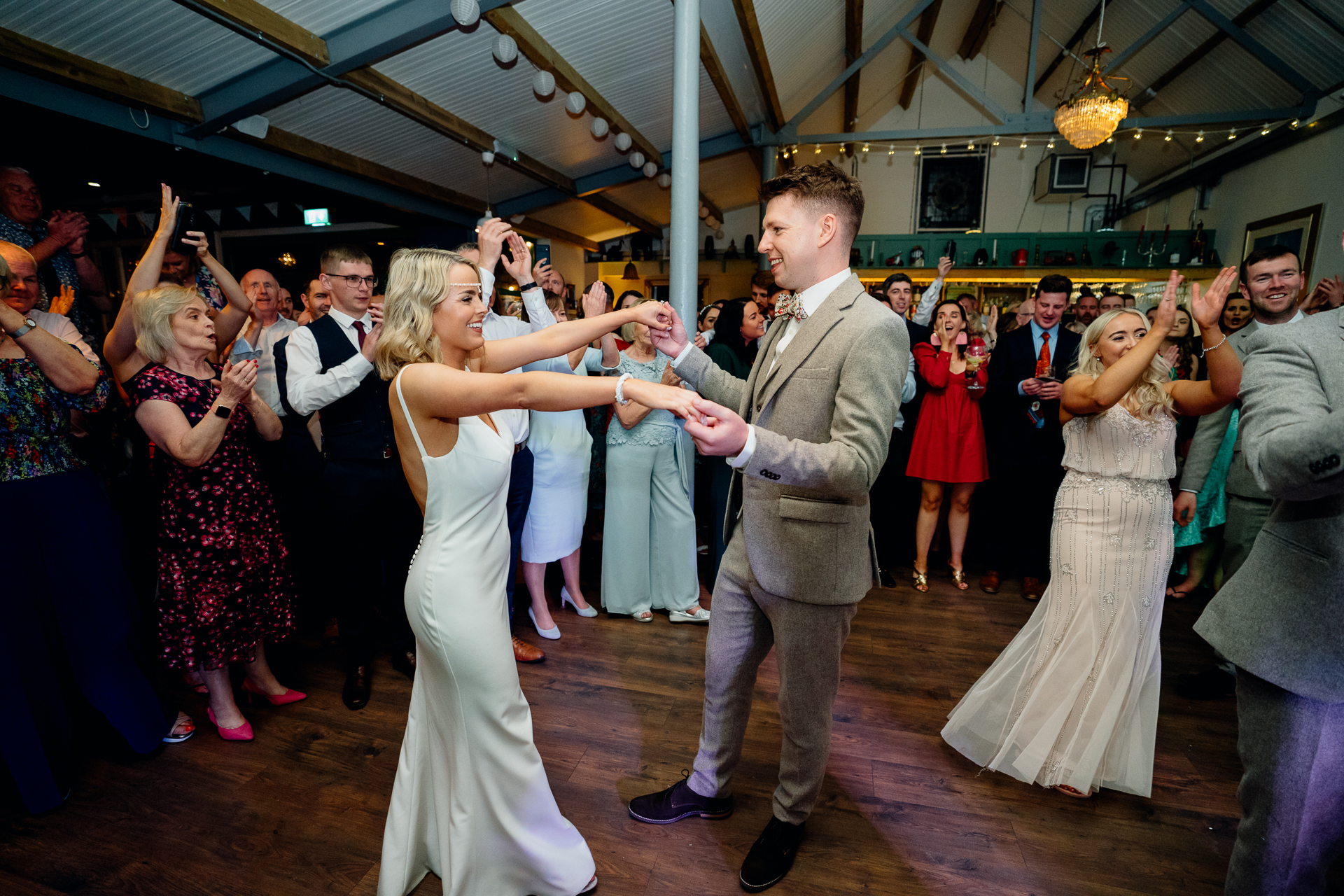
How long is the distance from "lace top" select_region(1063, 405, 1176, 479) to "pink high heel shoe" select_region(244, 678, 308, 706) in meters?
3.17

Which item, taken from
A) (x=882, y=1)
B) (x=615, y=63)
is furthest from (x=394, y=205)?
(x=882, y=1)

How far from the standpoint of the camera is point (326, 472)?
8.28 ft

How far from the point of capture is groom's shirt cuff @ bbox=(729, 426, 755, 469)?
1.25 meters

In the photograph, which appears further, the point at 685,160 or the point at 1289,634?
the point at 685,160

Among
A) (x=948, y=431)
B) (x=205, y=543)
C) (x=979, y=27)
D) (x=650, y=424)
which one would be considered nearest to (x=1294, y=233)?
(x=979, y=27)

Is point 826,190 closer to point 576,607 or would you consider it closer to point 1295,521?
point 1295,521

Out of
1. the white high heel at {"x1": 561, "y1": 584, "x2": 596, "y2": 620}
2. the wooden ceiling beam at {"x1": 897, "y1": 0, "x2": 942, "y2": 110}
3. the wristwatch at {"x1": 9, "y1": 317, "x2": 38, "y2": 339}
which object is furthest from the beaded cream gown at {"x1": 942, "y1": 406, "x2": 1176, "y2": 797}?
the wooden ceiling beam at {"x1": 897, "y1": 0, "x2": 942, "y2": 110}

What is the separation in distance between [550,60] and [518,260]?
3703 mm

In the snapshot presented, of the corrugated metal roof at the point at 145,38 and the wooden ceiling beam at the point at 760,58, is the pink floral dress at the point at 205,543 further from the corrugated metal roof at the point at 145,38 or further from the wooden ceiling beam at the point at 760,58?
the wooden ceiling beam at the point at 760,58

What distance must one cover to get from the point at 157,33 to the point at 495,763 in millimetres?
5288

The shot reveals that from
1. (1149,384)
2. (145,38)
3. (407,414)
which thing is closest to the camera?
(407,414)

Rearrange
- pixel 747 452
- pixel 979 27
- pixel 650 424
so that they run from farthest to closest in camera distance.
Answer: pixel 979 27
pixel 650 424
pixel 747 452

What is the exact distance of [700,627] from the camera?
10.6 ft

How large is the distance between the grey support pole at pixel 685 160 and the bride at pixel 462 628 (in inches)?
70.7
